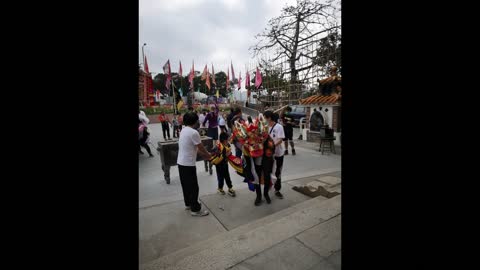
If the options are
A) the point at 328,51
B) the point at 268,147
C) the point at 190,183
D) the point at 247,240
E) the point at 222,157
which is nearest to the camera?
the point at 247,240

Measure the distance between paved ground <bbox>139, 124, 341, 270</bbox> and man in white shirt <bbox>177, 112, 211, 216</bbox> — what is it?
10.7 inches

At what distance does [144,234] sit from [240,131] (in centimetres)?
231

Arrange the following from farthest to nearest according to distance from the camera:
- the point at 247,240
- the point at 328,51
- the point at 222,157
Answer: the point at 328,51, the point at 222,157, the point at 247,240

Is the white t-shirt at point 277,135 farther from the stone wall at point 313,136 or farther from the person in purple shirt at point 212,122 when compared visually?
the stone wall at point 313,136

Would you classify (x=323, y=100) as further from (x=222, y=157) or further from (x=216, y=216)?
(x=216, y=216)

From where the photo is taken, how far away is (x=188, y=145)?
12.4ft

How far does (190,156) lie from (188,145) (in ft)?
0.63

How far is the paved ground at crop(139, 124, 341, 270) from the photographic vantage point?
2533 mm

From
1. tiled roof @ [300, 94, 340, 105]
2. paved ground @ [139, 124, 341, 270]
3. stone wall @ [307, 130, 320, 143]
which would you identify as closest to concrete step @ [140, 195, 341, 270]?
paved ground @ [139, 124, 341, 270]

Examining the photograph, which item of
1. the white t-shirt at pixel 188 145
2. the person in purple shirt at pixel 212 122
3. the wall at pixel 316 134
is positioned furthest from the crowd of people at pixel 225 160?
the wall at pixel 316 134

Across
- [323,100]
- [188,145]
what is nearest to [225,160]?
[188,145]
